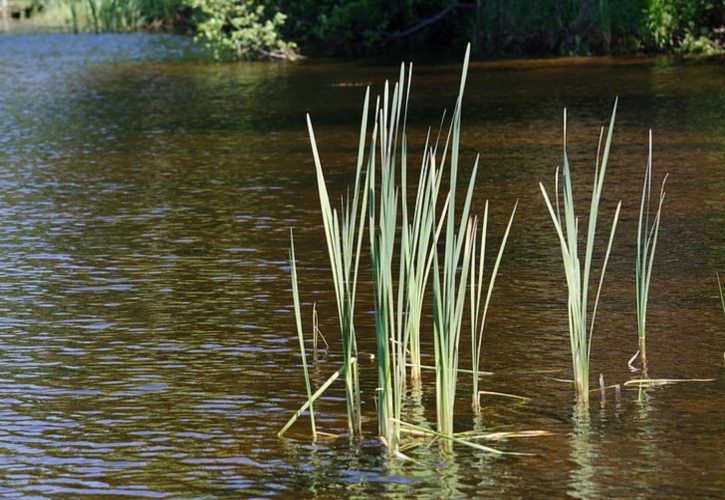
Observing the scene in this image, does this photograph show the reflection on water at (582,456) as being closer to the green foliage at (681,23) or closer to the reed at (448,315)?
the reed at (448,315)

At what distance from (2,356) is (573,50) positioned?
63.3ft

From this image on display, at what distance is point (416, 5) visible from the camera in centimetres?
2853

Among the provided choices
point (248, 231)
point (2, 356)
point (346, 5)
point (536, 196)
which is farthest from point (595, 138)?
point (346, 5)

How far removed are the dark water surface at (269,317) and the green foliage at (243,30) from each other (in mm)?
7492

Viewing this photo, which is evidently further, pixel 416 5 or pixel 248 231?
pixel 416 5

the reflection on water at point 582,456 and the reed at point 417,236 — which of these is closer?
the reflection on water at point 582,456

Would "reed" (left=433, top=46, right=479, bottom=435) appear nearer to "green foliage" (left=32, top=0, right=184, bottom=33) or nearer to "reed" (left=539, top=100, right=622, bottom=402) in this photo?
"reed" (left=539, top=100, right=622, bottom=402)

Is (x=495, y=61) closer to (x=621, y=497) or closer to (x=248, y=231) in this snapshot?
(x=248, y=231)

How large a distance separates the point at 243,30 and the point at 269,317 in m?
17.6

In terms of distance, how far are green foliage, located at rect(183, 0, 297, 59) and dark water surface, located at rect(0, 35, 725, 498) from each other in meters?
7.49

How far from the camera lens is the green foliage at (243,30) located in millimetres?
23797

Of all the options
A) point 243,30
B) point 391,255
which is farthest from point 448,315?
point 243,30

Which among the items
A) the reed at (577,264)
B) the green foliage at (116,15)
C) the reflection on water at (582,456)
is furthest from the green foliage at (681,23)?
the reflection on water at (582,456)

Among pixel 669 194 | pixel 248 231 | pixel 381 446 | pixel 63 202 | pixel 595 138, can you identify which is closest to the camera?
pixel 381 446
